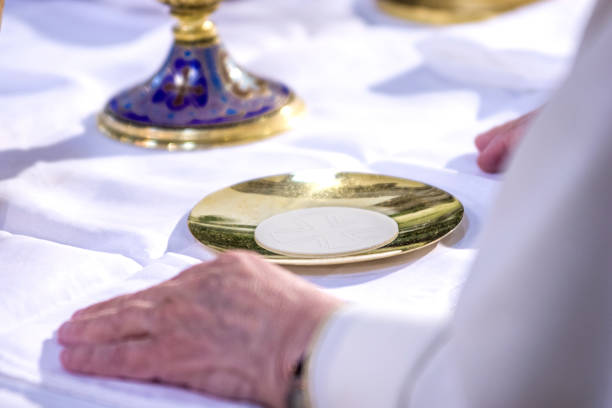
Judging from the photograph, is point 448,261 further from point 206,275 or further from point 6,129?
point 6,129

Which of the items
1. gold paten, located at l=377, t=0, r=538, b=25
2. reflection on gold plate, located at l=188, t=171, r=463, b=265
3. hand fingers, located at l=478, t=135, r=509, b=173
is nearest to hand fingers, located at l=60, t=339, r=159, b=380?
reflection on gold plate, located at l=188, t=171, r=463, b=265

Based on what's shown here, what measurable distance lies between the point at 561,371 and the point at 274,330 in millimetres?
143

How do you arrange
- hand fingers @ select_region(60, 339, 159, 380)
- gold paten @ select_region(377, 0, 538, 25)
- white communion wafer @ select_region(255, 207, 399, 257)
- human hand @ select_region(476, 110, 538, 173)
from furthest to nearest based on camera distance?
gold paten @ select_region(377, 0, 538, 25)
human hand @ select_region(476, 110, 538, 173)
white communion wafer @ select_region(255, 207, 399, 257)
hand fingers @ select_region(60, 339, 159, 380)

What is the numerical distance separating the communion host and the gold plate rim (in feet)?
1.43

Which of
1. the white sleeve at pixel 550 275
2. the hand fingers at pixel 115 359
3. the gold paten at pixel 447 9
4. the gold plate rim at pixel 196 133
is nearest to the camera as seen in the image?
the white sleeve at pixel 550 275

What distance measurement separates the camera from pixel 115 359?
0.43 meters

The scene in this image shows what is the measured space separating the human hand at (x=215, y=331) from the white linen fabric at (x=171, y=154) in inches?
0.5

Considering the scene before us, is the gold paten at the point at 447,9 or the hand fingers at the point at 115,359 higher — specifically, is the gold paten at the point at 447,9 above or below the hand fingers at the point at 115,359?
above

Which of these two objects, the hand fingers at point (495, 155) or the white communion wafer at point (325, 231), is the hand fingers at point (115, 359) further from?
the hand fingers at point (495, 155)

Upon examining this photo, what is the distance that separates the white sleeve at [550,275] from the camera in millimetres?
312

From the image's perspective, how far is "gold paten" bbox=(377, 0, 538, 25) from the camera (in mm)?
1353

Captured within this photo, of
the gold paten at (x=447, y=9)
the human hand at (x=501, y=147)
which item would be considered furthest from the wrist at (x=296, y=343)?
the gold paten at (x=447, y=9)

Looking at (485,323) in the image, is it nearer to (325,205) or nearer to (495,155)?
(325,205)

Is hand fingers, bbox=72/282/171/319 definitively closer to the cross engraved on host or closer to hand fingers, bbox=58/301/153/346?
hand fingers, bbox=58/301/153/346
